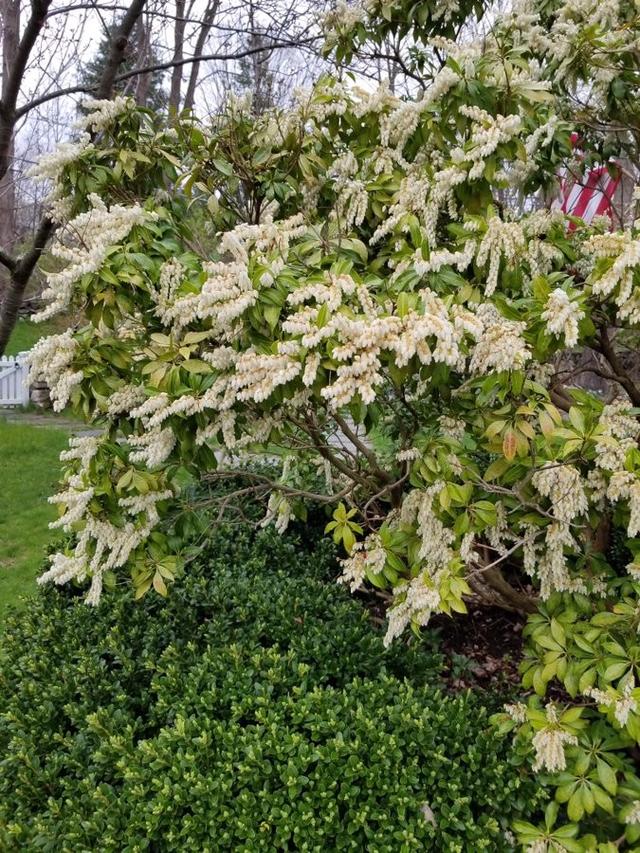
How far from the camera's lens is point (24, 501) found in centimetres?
669

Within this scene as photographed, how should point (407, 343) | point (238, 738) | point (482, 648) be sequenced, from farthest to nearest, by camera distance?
point (482, 648), point (238, 738), point (407, 343)

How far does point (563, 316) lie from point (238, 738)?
5.78ft

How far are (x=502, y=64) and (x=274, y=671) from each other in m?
2.44

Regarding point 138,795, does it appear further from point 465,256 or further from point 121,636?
point 465,256

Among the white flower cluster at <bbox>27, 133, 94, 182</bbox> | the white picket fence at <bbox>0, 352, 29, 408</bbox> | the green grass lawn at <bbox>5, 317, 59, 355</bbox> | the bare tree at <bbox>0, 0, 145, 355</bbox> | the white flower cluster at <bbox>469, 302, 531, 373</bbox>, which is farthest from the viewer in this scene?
the green grass lawn at <bbox>5, 317, 59, 355</bbox>

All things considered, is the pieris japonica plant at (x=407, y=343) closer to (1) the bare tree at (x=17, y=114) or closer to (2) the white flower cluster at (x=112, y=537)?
(2) the white flower cluster at (x=112, y=537)

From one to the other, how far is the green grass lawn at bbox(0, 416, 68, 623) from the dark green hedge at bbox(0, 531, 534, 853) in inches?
60.3

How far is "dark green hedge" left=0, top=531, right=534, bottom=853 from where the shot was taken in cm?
209

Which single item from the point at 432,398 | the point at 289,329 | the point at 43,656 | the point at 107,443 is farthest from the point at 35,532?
the point at 289,329

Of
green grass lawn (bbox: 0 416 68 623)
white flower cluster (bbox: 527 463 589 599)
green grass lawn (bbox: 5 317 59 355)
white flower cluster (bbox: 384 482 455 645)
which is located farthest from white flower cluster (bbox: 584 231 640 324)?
green grass lawn (bbox: 5 317 59 355)

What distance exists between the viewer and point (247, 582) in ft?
11.0

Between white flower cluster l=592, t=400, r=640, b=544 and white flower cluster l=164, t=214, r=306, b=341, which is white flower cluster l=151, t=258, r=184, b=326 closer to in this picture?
white flower cluster l=164, t=214, r=306, b=341

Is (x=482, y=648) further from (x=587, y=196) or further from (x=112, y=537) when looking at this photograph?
(x=587, y=196)

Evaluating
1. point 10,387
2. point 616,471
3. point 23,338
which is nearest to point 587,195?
point 616,471
